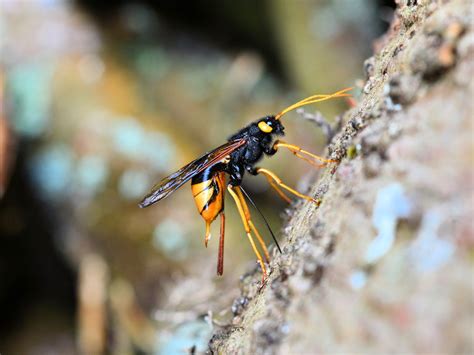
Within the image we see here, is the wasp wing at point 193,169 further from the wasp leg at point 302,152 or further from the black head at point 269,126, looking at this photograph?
the wasp leg at point 302,152

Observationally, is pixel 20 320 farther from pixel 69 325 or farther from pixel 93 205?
pixel 93 205

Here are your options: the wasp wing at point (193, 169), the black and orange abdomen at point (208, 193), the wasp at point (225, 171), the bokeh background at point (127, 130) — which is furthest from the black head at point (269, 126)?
the bokeh background at point (127, 130)

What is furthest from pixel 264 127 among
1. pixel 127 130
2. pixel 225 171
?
pixel 127 130

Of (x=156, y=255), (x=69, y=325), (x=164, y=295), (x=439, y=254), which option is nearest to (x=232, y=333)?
(x=439, y=254)

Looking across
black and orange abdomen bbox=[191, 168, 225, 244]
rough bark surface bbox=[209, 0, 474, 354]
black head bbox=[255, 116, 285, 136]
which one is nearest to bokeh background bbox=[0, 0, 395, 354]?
black and orange abdomen bbox=[191, 168, 225, 244]

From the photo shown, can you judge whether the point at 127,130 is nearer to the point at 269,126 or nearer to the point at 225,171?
the point at 225,171

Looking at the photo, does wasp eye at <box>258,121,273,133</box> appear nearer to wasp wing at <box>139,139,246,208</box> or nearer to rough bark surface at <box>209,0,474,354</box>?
wasp wing at <box>139,139,246,208</box>
